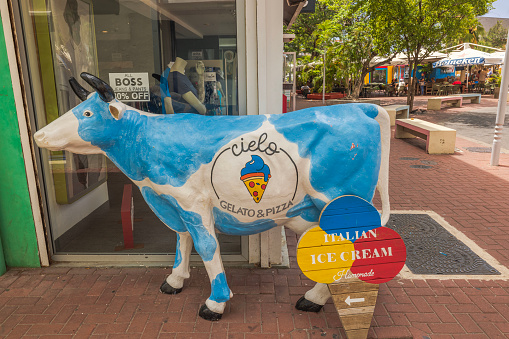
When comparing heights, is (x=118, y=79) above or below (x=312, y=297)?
above

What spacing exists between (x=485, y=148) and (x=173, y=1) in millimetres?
9252

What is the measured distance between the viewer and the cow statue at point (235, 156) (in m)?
2.75

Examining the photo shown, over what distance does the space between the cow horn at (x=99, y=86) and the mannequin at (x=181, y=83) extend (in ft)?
3.50

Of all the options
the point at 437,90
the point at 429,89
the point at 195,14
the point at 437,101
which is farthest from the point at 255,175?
the point at 429,89

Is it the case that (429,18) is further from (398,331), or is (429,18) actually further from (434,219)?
(398,331)

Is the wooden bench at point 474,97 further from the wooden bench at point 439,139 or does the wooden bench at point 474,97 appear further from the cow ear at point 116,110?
the cow ear at point 116,110

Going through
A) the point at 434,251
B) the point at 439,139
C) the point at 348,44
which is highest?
the point at 348,44

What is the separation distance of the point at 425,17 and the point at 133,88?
1329 cm

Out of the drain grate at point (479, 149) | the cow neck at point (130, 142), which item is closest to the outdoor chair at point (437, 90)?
the drain grate at point (479, 149)

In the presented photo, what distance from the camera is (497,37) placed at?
56.5 meters

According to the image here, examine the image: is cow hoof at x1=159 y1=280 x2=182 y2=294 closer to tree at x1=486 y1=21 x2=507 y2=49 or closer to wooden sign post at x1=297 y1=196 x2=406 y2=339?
wooden sign post at x1=297 y1=196 x2=406 y2=339

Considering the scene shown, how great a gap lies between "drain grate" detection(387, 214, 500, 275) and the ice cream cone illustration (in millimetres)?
2100

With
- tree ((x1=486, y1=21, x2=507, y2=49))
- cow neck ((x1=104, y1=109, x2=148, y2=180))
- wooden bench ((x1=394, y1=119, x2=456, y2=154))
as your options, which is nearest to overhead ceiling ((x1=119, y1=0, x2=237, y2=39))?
cow neck ((x1=104, y1=109, x2=148, y2=180))

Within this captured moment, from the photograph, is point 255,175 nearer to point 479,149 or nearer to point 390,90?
point 479,149
